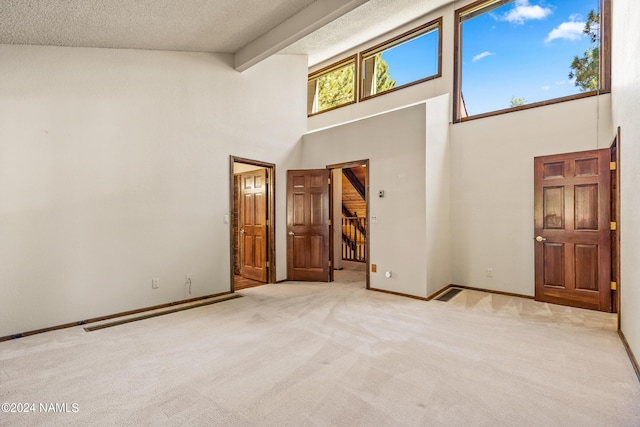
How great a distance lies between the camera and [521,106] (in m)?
4.60

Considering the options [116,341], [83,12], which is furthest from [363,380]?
[83,12]

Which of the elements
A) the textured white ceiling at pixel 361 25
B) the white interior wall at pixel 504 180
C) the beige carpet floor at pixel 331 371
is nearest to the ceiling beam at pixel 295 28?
the textured white ceiling at pixel 361 25

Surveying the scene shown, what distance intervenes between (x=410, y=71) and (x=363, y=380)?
219 inches

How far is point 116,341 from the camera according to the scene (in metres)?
2.96

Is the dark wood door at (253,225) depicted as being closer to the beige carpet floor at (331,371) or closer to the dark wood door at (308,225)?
the dark wood door at (308,225)

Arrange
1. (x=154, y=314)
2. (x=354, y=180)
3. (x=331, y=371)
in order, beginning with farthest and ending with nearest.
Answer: (x=354, y=180) → (x=154, y=314) → (x=331, y=371)

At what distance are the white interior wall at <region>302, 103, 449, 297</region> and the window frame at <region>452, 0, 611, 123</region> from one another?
0.32 m

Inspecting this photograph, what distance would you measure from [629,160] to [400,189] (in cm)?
247

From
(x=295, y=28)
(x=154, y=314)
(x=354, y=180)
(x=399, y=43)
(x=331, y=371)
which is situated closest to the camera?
(x=331, y=371)

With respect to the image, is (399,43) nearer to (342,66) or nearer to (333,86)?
(342,66)

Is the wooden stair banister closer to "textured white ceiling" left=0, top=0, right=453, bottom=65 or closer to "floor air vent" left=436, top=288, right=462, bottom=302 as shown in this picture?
"floor air vent" left=436, top=288, right=462, bottom=302

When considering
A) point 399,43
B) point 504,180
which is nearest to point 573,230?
point 504,180

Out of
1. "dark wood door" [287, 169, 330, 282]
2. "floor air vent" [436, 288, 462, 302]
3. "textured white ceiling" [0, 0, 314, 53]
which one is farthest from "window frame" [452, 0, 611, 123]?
"textured white ceiling" [0, 0, 314, 53]

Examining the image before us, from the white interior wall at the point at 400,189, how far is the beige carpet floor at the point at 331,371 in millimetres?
967
